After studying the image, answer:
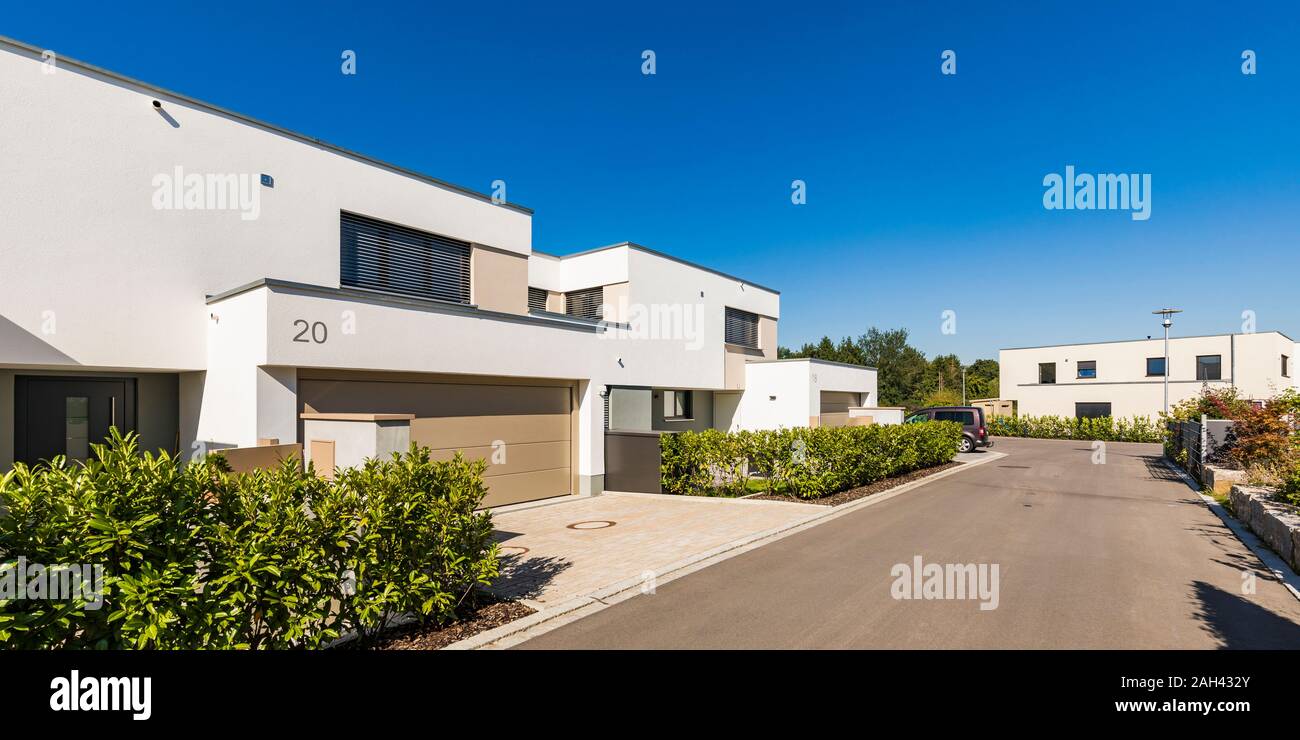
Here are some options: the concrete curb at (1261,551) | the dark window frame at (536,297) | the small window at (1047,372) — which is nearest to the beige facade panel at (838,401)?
the dark window frame at (536,297)

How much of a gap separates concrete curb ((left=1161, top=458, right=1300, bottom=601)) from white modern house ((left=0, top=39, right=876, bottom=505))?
9907 millimetres

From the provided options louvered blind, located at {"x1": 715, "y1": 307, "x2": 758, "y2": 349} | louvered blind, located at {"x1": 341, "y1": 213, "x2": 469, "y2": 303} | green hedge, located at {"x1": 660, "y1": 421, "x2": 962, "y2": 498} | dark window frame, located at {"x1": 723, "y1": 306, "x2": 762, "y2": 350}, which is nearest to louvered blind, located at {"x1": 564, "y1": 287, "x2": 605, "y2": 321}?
dark window frame, located at {"x1": 723, "y1": 306, "x2": 762, "y2": 350}

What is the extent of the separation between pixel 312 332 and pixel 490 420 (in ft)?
12.5

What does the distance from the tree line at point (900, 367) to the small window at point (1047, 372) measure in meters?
15.7

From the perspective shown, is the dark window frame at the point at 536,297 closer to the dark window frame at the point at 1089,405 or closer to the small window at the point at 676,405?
the small window at the point at 676,405

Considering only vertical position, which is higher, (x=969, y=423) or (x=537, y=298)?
(x=537, y=298)

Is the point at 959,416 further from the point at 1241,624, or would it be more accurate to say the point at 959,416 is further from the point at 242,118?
the point at 242,118

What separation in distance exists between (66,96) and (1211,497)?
21.3 m

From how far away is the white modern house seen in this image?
7914 millimetres

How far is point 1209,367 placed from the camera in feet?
124

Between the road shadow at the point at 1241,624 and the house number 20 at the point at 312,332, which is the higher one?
the house number 20 at the point at 312,332

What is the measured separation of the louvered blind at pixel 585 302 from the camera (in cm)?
1854

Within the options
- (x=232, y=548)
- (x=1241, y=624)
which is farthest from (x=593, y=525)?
(x=1241, y=624)

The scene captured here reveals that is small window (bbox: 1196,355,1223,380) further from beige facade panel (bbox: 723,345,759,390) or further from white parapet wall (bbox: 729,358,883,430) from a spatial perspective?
beige facade panel (bbox: 723,345,759,390)
